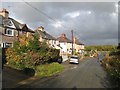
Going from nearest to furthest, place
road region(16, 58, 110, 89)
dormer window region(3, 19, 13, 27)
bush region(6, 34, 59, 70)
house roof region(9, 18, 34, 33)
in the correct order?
road region(16, 58, 110, 89)
bush region(6, 34, 59, 70)
dormer window region(3, 19, 13, 27)
house roof region(9, 18, 34, 33)

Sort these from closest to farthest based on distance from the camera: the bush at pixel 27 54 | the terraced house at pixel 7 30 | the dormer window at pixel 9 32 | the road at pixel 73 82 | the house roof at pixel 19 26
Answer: the road at pixel 73 82
the bush at pixel 27 54
the terraced house at pixel 7 30
the dormer window at pixel 9 32
the house roof at pixel 19 26

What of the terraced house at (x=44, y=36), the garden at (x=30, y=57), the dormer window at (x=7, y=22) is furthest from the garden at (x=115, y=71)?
the terraced house at (x=44, y=36)

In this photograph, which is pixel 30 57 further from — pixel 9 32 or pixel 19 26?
pixel 19 26

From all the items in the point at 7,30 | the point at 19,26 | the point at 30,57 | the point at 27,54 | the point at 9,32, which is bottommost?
the point at 30,57

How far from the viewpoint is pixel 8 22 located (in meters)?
47.2

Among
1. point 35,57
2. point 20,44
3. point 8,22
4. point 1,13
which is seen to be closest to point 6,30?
point 8,22

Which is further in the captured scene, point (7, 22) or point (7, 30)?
point (7, 22)

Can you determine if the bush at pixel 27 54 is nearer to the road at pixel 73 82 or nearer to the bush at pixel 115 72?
the road at pixel 73 82

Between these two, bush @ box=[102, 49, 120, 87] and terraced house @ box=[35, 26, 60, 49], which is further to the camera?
terraced house @ box=[35, 26, 60, 49]

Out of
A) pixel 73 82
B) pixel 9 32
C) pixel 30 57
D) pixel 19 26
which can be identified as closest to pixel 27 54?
pixel 30 57

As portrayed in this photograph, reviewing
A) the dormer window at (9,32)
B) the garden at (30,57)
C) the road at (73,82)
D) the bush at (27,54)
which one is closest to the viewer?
the road at (73,82)

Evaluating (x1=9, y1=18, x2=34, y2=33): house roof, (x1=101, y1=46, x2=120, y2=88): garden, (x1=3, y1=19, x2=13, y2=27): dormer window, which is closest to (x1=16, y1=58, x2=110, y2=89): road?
(x1=101, y1=46, x2=120, y2=88): garden

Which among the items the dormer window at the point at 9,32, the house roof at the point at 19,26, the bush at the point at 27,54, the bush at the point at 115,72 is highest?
the house roof at the point at 19,26

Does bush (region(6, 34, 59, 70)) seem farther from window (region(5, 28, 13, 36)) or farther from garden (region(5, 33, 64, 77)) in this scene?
window (region(5, 28, 13, 36))
